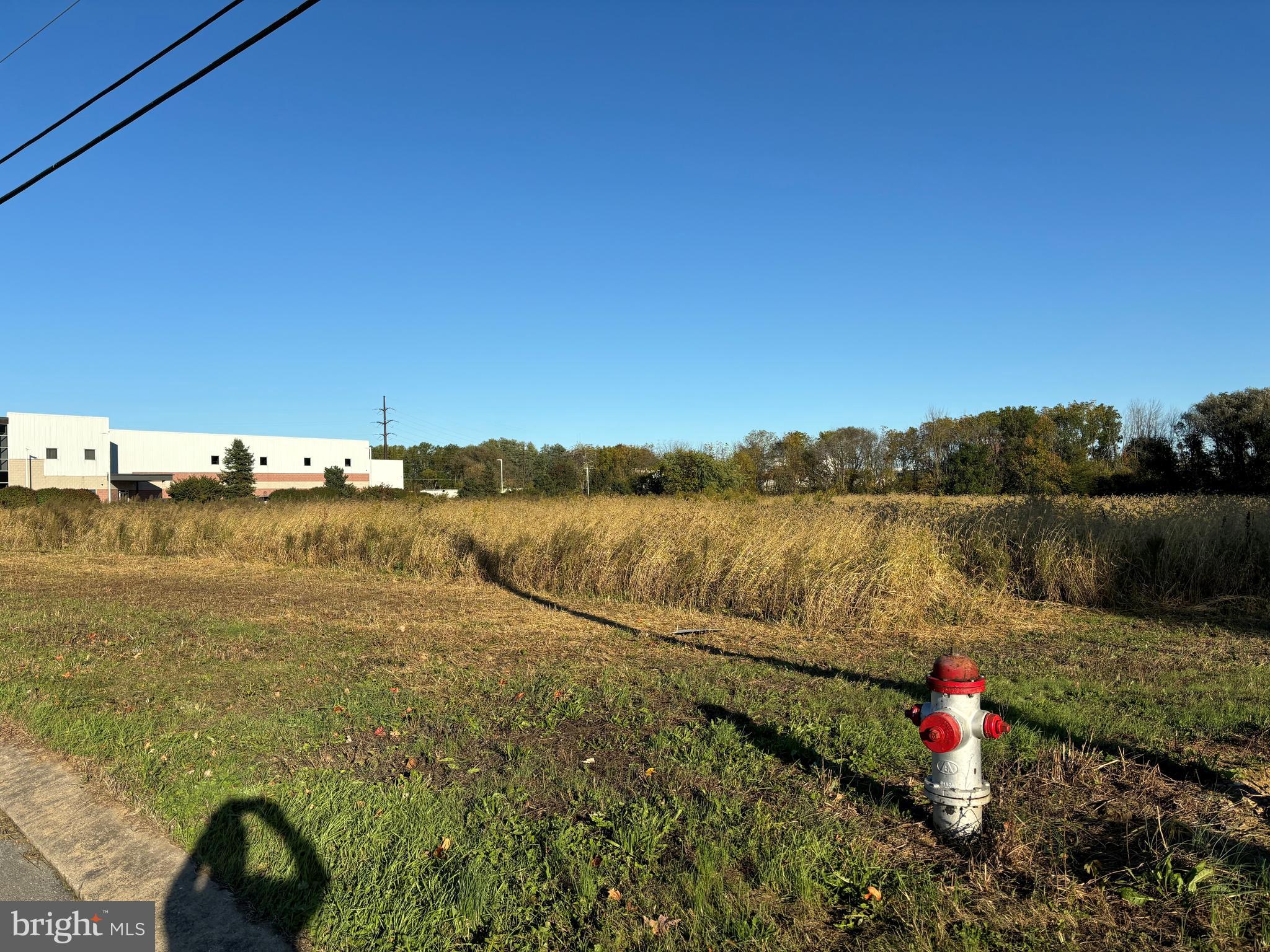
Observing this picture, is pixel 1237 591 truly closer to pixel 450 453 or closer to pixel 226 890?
pixel 226 890

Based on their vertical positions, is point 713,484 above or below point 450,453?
below

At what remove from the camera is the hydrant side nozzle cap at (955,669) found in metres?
3.31

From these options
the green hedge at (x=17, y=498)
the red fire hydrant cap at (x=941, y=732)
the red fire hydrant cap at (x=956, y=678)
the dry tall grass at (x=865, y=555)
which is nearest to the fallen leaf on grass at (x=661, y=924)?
the red fire hydrant cap at (x=941, y=732)

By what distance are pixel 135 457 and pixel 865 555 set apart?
67.3 m

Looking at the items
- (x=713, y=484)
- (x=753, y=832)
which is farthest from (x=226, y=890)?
(x=713, y=484)

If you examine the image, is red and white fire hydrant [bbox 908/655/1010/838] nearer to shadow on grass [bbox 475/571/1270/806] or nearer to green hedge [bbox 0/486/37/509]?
shadow on grass [bbox 475/571/1270/806]

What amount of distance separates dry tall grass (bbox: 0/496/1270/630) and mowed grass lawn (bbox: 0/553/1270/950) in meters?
1.43

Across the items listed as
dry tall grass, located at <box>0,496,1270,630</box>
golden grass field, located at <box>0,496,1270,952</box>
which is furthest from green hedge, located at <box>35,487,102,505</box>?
dry tall grass, located at <box>0,496,1270,630</box>

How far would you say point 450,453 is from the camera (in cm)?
11762

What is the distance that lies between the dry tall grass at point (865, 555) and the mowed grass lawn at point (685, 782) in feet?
4.69

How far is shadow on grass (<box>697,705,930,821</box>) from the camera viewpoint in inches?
147

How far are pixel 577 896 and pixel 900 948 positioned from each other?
120cm

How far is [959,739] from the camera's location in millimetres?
3279

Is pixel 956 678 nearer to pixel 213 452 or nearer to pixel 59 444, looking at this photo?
pixel 59 444
